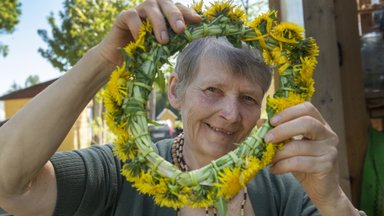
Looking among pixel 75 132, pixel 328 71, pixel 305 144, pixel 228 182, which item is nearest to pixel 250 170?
pixel 228 182

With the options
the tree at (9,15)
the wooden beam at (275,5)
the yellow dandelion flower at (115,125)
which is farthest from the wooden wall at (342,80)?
the tree at (9,15)

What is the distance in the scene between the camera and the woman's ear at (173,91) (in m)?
1.67

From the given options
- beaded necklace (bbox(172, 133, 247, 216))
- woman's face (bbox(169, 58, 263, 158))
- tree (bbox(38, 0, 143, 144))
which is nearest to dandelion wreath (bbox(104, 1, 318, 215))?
woman's face (bbox(169, 58, 263, 158))

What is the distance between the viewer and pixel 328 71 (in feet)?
8.27

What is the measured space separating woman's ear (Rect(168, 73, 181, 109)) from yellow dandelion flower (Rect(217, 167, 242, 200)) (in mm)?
524

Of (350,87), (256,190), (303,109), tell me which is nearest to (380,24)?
(350,87)

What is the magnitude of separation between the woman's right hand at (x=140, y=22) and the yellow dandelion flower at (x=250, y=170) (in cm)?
42

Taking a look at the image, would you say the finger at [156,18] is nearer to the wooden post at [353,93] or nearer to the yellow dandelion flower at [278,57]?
the yellow dandelion flower at [278,57]

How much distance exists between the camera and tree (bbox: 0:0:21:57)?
12.8m

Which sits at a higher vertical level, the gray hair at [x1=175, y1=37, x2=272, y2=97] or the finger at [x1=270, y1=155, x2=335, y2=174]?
the gray hair at [x1=175, y1=37, x2=272, y2=97]

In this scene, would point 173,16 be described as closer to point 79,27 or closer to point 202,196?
point 202,196

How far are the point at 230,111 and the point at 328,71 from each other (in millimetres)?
1289

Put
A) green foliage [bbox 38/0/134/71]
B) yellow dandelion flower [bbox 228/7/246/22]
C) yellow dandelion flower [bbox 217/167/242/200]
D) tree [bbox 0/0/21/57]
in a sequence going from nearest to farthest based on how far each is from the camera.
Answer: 1. yellow dandelion flower [bbox 217/167/242/200]
2. yellow dandelion flower [bbox 228/7/246/22]
3. green foliage [bbox 38/0/134/71]
4. tree [bbox 0/0/21/57]

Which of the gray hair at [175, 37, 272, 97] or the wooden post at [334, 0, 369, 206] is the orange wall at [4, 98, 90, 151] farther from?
the gray hair at [175, 37, 272, 97]
